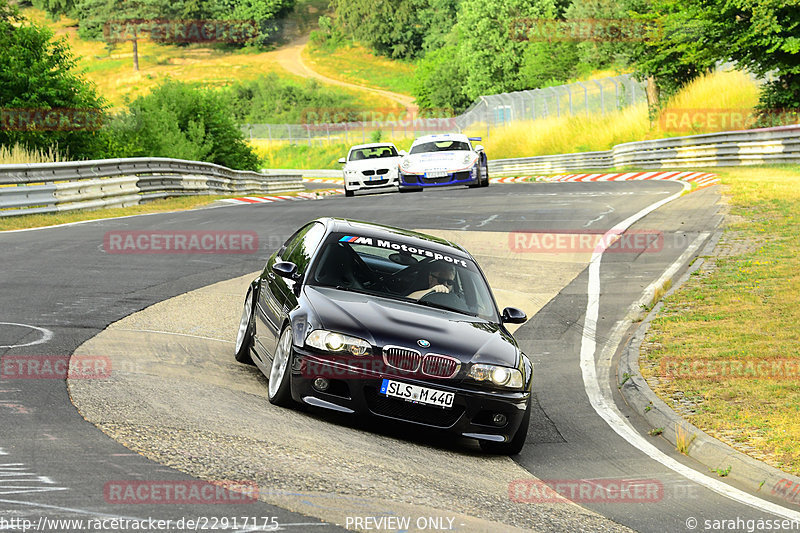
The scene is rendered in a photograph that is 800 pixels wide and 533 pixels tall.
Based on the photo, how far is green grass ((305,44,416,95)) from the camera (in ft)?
449

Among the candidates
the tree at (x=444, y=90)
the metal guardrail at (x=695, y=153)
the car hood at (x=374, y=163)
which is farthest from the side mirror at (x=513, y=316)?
the tree at (x=444, y=90)

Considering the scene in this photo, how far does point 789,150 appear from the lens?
105 ft

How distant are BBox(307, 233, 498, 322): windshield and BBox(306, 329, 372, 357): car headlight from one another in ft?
3.22

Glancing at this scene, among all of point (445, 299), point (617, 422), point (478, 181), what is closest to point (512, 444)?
point (445, 299)

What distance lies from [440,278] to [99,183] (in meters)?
17.0

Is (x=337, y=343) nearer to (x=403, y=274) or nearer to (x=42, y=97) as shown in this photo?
(x=403, y=274)

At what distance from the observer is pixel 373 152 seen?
105ft

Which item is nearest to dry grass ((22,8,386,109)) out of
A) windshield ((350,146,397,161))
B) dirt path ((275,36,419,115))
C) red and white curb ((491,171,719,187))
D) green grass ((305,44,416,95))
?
dirt path ((275,36,419,115))

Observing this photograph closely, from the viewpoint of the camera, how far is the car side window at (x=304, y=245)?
8.52 m

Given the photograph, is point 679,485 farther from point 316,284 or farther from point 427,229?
point 427,229

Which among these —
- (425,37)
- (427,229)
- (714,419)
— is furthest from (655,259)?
(425,37)

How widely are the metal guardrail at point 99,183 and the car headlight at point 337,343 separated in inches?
581

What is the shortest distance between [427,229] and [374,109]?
335 feet

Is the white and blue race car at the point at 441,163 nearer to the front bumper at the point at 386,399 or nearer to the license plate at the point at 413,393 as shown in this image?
the front bumper at the point at 386,399
